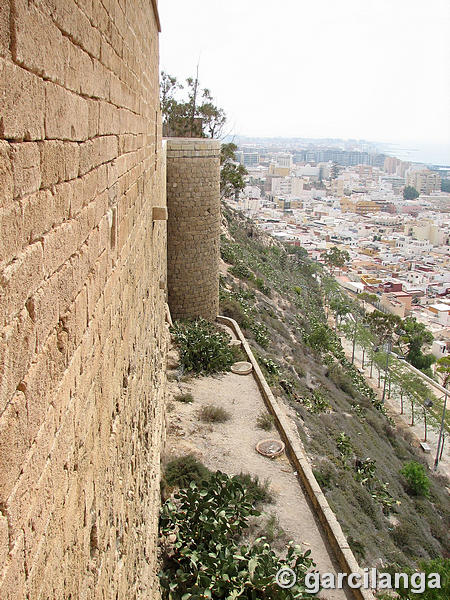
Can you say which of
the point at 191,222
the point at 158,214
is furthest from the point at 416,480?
the point at 158,214

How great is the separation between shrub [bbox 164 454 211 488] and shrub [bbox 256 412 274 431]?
1847 mm

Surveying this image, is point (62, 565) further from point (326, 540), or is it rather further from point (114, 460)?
point (326, 540)

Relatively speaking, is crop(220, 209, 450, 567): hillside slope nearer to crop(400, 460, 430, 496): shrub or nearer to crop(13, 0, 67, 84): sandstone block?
crop(400, 460, 430, 496): shrub

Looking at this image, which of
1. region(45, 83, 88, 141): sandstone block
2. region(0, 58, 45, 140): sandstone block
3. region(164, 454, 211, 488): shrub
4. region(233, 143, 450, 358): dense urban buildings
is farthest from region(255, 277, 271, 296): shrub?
region(0, 58, 45, 140): sandstone block

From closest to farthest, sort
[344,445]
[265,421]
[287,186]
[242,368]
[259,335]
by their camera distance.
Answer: [265,421]
[242,368]
[344,445]
[259,335]
[287,186]

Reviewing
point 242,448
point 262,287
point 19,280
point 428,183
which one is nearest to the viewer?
point 19,280

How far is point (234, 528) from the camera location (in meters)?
5.25

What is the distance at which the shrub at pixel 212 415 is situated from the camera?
785cm

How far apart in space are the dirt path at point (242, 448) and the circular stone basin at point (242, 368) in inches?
26.9

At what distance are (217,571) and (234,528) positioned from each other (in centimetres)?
71

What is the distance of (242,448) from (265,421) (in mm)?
837

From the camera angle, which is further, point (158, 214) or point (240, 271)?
point (240, 271)

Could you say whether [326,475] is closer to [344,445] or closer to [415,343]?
[344,445]

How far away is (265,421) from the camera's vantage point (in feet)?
26.6
